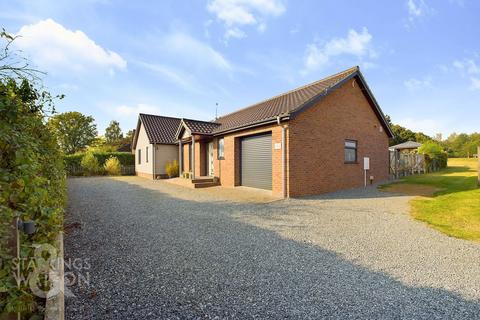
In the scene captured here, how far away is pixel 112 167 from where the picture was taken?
24.8 meters

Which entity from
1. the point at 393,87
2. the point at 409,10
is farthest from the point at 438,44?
the point at 393,87

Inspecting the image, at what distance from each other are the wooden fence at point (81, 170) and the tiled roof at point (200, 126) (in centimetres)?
1425

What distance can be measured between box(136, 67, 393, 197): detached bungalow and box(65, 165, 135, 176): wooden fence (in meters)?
13.0

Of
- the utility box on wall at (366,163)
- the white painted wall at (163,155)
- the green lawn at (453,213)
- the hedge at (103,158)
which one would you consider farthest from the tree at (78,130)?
the green lawn at (453,213)

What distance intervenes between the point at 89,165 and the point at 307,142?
22.2 meters

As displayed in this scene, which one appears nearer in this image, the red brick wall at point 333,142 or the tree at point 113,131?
the red brick wall at point 333,142

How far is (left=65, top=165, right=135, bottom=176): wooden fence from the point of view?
2391cm

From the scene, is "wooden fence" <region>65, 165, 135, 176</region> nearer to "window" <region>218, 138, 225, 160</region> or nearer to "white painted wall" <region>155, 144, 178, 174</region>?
"white painted wall" <region>155, 144, 178, 174</region>

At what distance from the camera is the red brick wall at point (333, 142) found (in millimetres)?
10844

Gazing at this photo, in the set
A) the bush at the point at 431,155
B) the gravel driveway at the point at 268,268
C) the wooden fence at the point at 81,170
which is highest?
the bush at the point at 431,155

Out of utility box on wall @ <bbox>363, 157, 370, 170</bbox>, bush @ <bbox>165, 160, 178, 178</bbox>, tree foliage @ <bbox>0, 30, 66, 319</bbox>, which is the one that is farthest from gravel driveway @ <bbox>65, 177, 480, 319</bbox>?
bush @ <bbox>165, 160, 178, 178</bbox>

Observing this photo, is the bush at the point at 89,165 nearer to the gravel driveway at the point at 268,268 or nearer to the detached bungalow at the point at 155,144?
the detached bungalow at the point at 155,144

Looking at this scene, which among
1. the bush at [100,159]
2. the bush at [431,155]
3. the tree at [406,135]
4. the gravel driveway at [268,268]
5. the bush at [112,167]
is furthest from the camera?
the tree at [406,135]

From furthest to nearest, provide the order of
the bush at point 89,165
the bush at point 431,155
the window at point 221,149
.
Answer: the bush at point 89,165 → the bush at point 431,155 → the window at point 221,149
